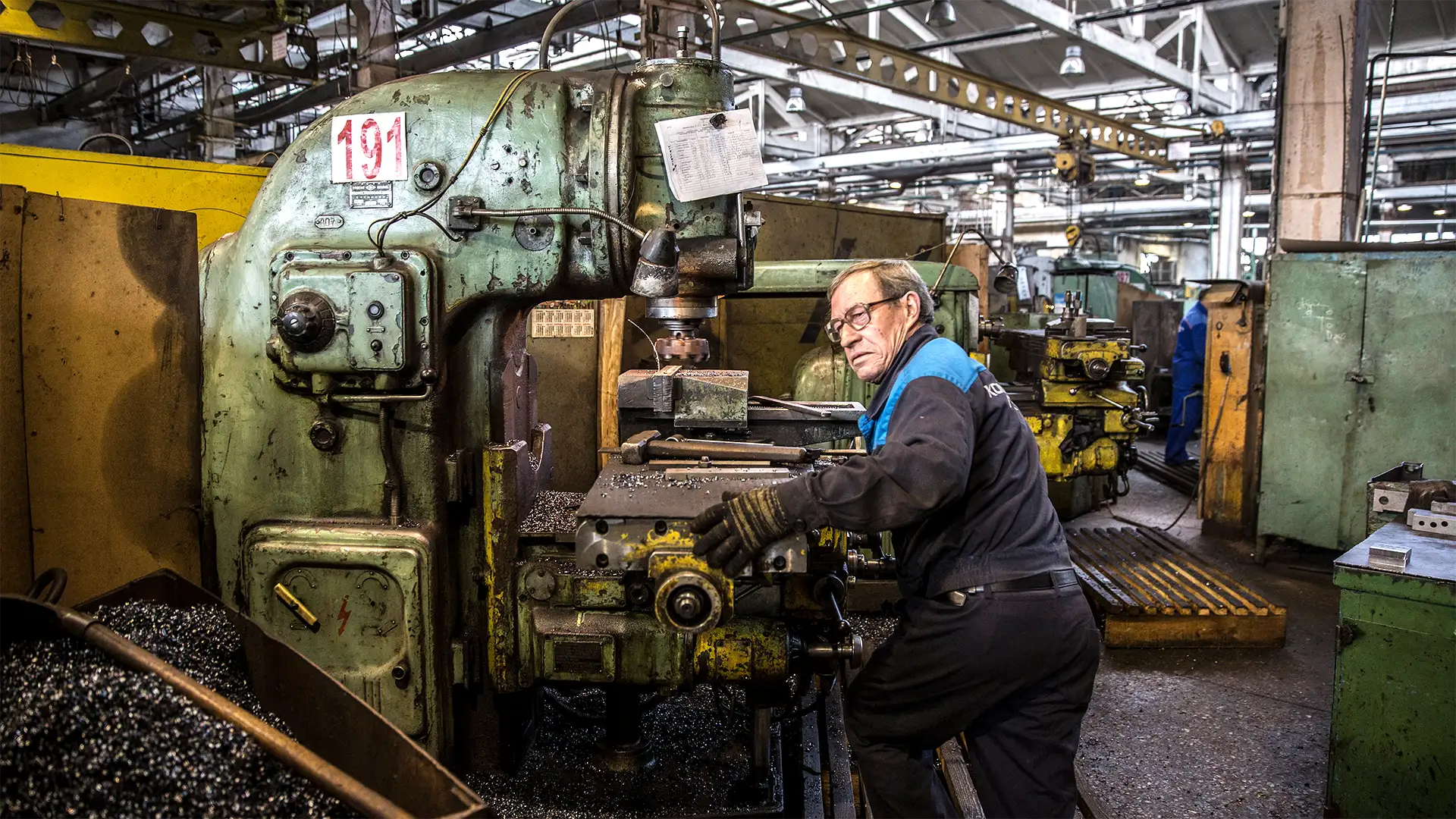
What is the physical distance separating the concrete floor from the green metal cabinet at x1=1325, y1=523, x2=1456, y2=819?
0.35m

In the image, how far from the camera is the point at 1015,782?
5.45 feet

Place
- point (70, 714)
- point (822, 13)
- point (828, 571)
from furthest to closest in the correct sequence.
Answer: point (822, 13), point (828, 571), point (70, 714)

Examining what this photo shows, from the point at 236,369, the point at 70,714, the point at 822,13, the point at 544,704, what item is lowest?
the point at 544,704

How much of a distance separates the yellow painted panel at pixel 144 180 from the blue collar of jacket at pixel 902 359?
7.19 feet

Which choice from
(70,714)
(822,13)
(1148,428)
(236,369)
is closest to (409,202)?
(236,369)

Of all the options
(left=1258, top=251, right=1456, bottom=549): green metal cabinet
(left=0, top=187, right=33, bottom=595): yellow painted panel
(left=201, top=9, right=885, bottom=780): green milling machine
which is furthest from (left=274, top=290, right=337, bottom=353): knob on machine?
(left=1258, top=251, right=1456, bottom=549): green metal cabinet

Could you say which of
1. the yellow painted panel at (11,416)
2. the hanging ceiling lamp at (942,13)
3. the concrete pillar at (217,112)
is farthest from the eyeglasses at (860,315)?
the concrete pillar at (217,112)

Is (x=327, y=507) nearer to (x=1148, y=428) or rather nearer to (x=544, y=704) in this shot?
(x=544, y=704)

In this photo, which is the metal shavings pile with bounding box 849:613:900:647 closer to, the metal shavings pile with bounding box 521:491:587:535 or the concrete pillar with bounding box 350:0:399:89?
the metal shavings pile with bounding box 521:491:587:535

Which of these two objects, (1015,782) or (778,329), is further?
(778,329)

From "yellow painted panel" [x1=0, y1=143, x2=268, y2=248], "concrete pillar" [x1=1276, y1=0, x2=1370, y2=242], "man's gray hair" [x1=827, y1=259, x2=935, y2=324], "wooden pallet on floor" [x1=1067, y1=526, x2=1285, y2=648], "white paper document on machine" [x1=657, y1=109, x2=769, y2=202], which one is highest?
"concrete pillar" [x1=1276, y1=0, x2=1370, y2=242]

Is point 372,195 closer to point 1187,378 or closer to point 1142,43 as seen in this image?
point 1187,378

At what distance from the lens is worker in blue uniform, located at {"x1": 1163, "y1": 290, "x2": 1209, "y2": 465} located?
6203 mm

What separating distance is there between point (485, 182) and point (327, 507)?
742mm
